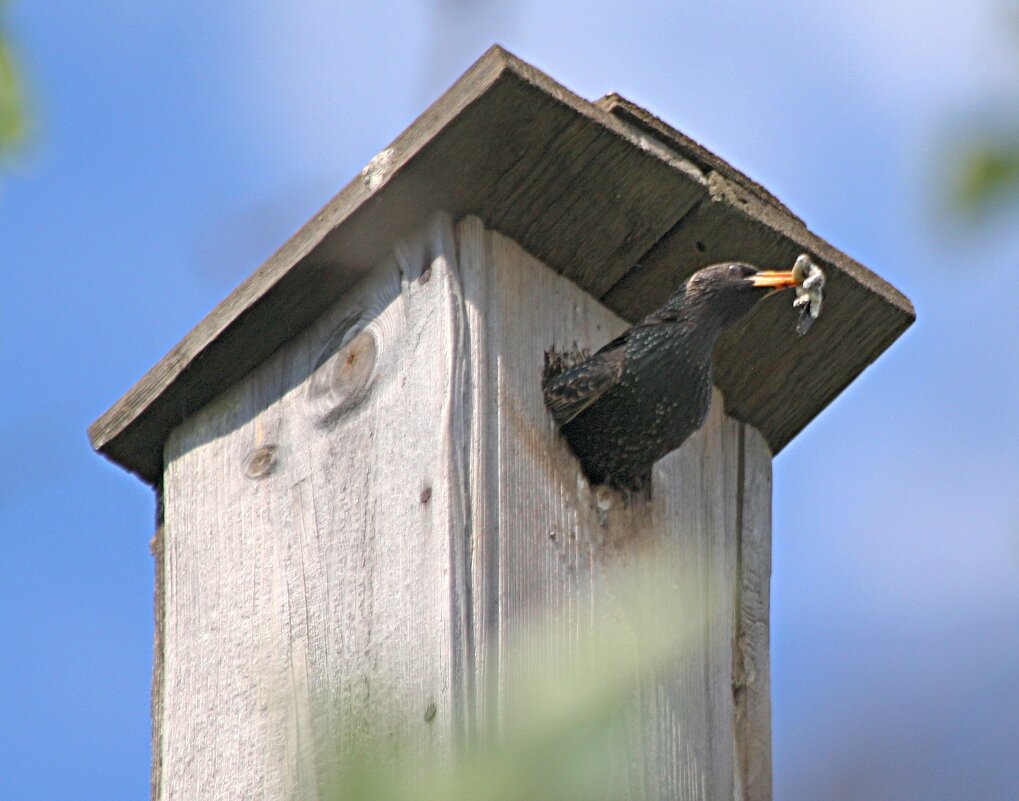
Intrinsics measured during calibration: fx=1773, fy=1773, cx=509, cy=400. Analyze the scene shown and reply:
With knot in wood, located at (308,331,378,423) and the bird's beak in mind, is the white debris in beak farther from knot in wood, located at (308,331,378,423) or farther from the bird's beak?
knot in wood, located at (308,331,378,423)

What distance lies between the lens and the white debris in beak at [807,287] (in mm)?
3436

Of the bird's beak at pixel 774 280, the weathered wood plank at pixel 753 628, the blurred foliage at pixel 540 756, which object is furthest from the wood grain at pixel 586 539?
the blurred foliage at pixel 540 756

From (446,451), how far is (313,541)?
0.36 meters

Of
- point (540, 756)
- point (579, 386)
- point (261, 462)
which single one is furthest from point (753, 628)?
point (540, 756)

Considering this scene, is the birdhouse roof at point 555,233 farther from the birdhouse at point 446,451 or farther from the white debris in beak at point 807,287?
the white debris in beak at point 807,287

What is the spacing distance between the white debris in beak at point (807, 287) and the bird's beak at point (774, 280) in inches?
0.5

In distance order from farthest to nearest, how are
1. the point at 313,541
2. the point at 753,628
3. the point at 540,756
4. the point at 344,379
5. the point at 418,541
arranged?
the point at 753,628
the point at 344,379
the point at 313,541
the point at 418,541
the point at 540,756

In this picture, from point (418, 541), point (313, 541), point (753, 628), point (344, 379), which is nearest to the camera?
point (418, 541)

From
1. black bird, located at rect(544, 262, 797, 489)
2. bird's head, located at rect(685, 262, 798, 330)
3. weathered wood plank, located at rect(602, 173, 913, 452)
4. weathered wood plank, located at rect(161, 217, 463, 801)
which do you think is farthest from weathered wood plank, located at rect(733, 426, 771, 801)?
weathered wood plank, located at rect(161, 217, 463, 801)

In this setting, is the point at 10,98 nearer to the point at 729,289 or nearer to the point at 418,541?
the point at 418,541

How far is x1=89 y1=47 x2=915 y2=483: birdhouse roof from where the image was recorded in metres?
3.28

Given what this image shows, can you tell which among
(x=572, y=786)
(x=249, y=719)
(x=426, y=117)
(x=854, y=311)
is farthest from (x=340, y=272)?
(x=572, y=786)

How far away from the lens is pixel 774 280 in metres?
3.48

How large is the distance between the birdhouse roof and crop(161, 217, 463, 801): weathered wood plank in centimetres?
8
